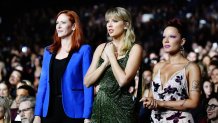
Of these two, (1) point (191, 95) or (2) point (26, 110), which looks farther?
(2) point (26, 110)

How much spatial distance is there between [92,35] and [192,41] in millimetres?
3677

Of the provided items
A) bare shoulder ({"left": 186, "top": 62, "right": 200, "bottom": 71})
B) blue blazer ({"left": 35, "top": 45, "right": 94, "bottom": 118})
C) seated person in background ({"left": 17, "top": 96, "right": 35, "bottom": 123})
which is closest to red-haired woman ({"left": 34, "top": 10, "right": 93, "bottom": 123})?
blue blazer ({"left": 35, "top": 45, "right": 94, "bottom": 118})

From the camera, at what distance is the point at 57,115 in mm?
6547

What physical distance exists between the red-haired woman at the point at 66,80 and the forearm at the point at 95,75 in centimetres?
30

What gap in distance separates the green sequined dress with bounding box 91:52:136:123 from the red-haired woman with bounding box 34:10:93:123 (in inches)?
11.7

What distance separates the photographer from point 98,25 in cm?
2106

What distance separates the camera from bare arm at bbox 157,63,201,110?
6031 mm

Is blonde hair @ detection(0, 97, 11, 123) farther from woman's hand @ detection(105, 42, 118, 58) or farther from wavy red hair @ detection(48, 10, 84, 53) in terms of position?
woman's hand @ detection(105, 42, 118, 58)

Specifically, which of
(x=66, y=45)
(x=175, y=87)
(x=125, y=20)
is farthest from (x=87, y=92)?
(x=175, y=87)

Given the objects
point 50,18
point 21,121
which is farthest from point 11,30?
point 21,121

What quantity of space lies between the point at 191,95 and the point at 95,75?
0.85 meters

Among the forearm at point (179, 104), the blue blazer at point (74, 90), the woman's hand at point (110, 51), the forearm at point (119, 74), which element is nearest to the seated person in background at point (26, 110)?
the blue blazer at point (74, 90)

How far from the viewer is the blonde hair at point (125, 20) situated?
6246 mm

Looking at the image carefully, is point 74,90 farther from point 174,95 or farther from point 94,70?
point 174,95
